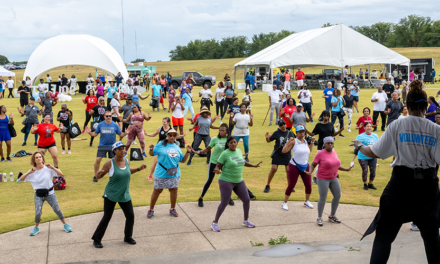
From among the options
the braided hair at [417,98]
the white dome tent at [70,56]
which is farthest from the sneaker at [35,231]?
the white dome tent at [70,56]

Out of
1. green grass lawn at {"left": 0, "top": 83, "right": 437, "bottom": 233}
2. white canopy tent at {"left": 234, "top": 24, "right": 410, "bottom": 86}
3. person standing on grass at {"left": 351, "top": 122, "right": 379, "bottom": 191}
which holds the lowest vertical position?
green grass lawn at {"left": 0, "top": 83, "right": 437, "bottom": 233}

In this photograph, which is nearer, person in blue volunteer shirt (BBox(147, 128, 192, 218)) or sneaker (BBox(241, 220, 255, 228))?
sneaker (BBox(241, 220, 255, 228))

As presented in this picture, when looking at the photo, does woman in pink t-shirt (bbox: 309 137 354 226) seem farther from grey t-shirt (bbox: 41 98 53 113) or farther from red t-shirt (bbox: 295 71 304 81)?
red t-shirt (bbox: 295 71 304 81)

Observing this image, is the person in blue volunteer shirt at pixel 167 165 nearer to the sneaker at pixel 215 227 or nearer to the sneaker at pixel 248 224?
the sneaker at pixel 215 227

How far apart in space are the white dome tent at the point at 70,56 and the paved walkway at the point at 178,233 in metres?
31.6

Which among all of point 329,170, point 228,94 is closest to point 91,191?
point 329,170

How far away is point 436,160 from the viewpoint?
12.5 feet

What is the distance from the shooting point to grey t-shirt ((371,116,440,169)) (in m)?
3.82

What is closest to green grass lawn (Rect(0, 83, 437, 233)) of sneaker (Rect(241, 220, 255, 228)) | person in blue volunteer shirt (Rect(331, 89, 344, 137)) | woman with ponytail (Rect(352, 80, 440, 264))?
person in blue volunteer shirt (Rect(331, 89, 344, 137))

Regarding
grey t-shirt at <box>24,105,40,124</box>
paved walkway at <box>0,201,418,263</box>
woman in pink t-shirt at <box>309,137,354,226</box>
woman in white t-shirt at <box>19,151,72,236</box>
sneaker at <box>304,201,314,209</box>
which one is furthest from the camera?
grey t-shirt at <box>24,105,40,124</box>

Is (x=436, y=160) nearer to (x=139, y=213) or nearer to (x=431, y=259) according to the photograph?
(x=431, y=259)

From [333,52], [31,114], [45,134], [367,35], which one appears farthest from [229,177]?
[367,35]

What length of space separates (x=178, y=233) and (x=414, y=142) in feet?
14.6

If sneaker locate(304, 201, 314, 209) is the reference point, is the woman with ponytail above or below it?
above
